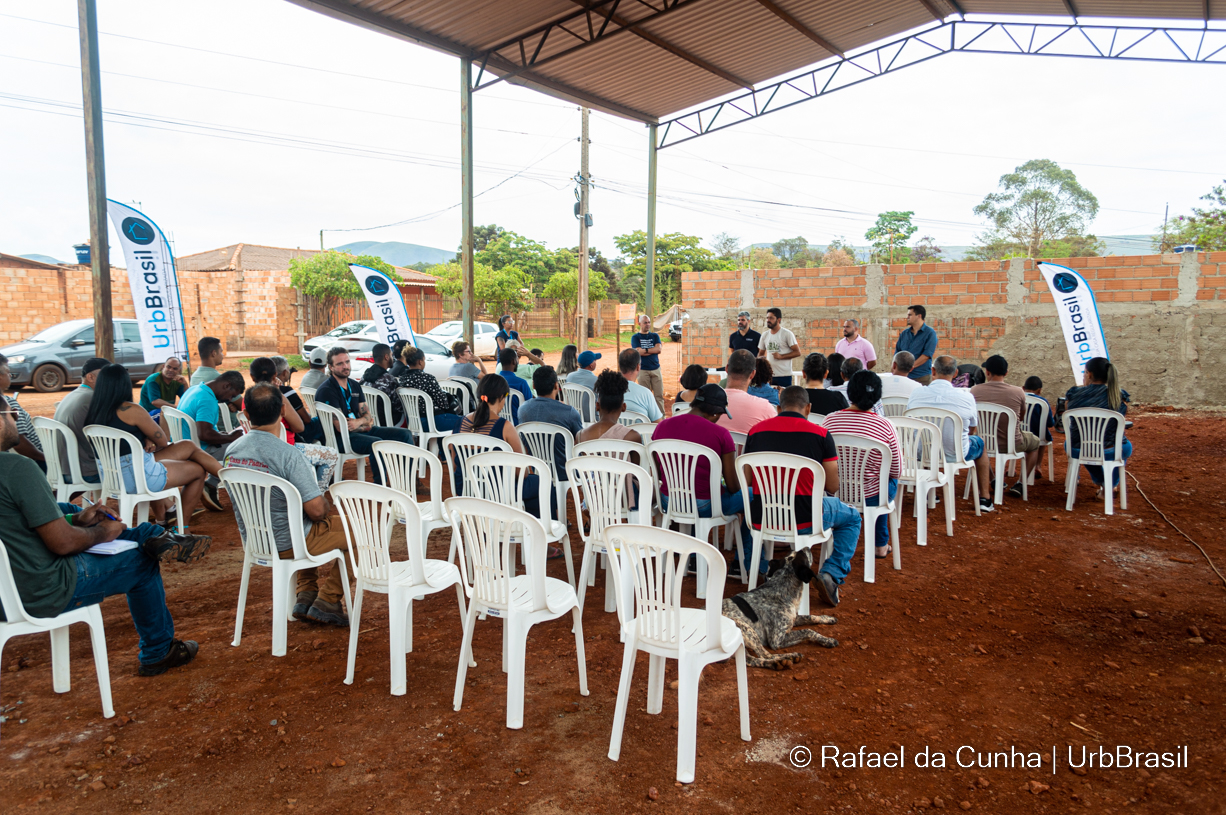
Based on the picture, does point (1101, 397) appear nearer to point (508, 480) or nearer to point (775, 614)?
point (775, 614)

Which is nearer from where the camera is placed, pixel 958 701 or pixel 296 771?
pixel 296 771

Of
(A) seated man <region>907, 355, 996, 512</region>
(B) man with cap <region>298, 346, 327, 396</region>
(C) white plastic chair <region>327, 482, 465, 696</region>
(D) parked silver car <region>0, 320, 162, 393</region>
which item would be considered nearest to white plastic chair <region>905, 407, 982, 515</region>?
(A) seated man <region>907, 355, 996, 512</region>

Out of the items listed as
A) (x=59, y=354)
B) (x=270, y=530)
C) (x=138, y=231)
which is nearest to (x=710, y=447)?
(x=270, y=530)

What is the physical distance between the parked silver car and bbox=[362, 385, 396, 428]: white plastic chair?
321 inches

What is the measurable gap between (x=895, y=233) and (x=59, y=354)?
136 ft

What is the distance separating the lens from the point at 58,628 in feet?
9.88

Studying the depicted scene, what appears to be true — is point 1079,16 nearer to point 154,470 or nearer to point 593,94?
point 593,94

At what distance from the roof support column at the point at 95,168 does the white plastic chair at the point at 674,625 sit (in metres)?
5.97

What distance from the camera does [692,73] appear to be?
37.6ft

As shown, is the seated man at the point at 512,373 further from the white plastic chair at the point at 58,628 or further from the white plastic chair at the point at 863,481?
the white plastic chair at the point at 58,628

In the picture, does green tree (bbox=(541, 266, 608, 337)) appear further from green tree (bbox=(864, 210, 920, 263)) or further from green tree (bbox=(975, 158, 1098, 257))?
green tree (bbox=(975, 158, 1098, 257))

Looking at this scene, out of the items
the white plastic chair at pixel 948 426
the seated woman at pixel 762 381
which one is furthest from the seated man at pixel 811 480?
the white plastic chair at pixel 948 426

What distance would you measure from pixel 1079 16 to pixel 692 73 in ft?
17.9

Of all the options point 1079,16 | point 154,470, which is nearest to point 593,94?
point 1079,16
